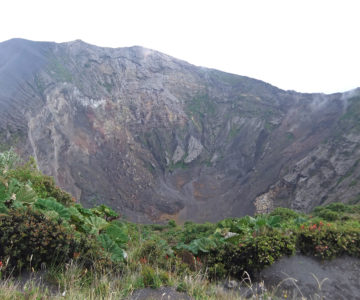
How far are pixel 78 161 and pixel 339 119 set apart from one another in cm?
4039

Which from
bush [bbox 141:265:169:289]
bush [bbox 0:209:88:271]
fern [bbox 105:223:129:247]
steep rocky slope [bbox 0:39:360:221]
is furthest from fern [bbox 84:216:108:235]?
steep rocky slope [bbox 0:39:360:221]

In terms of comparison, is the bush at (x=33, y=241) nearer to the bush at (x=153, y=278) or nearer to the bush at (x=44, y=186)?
the bush at (x=153, y=278)

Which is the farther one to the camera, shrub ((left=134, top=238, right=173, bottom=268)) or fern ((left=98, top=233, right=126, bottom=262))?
shrub ((left=134, top=238, right=173, bottom=268))

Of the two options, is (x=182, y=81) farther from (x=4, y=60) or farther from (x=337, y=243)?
(x=337, y=243)

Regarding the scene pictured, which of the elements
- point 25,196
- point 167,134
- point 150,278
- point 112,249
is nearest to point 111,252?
point 112,249

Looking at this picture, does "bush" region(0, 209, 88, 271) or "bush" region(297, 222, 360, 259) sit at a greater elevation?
"bush" region(0, 209, 88, 271)

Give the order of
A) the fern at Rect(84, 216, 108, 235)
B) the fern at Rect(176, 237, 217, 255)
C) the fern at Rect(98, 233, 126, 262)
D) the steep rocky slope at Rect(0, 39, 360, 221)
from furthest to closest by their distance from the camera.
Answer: the steep rocky slope at Rect(0, 39, 360, 221) < the fern at Rect(176, 237, 217, 255) < the fern at Rect(84, 216, 108, 235) < the fern at Rect(98, 233, 126, 262)

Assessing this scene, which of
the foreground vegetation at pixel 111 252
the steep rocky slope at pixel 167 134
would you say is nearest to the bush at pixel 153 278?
the foreground vegetation at pixel 111 252

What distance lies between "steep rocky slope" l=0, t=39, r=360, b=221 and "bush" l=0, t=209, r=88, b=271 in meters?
26.2

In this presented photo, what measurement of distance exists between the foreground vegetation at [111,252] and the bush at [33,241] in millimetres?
11

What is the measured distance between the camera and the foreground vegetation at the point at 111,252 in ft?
10.2

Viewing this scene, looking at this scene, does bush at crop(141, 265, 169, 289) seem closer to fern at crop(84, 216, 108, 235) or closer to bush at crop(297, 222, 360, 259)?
fern at crop(84, 216, 108, 235)

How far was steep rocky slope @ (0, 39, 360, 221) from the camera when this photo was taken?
3147cm

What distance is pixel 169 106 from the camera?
53.9 m
